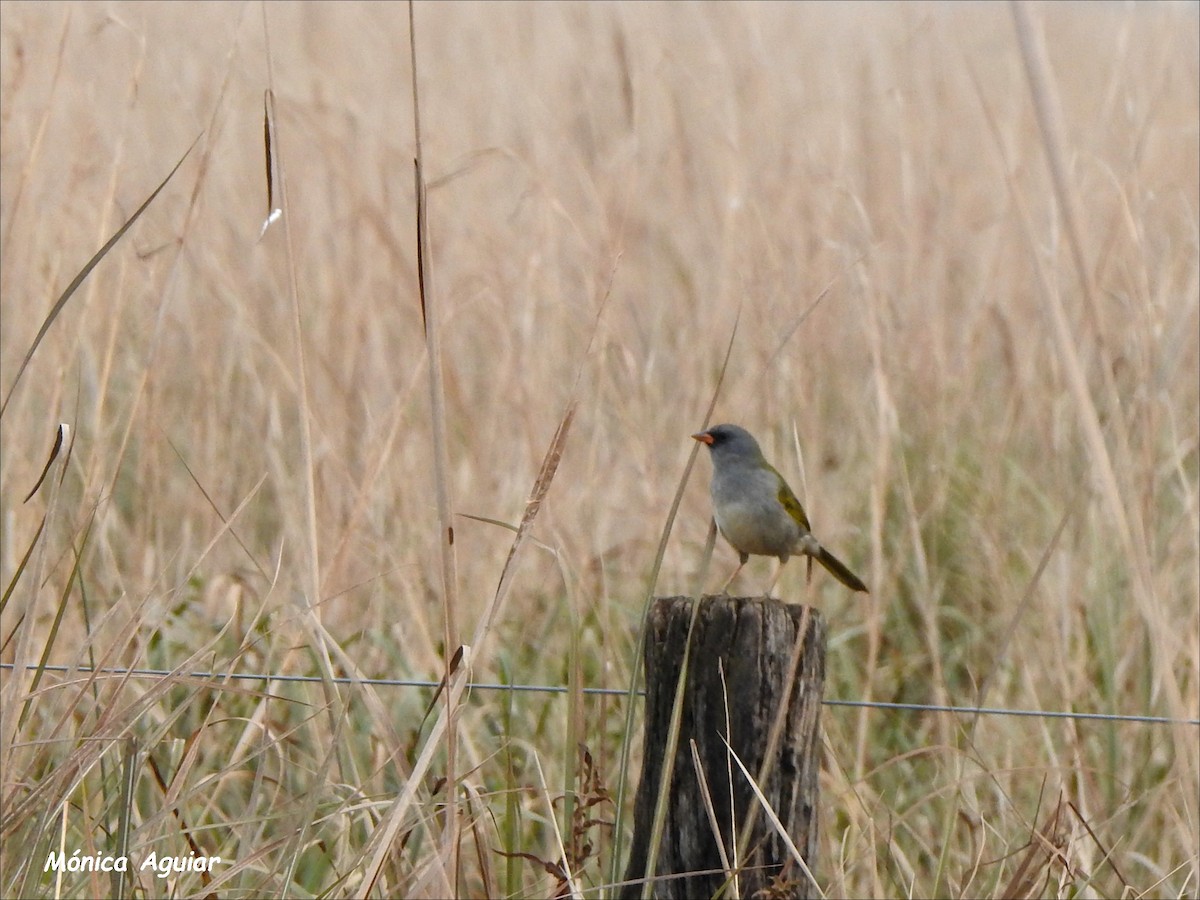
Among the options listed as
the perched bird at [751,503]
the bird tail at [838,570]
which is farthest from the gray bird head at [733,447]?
the bird tail at [838,570]

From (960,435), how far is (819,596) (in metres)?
0.71

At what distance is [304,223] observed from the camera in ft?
14.0

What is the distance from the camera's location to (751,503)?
271 cm

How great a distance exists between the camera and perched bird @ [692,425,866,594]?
2.71 m

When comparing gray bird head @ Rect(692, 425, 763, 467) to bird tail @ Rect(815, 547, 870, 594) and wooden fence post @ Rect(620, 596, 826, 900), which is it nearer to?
bird tail @ Rect(815, 547, 870, 594)

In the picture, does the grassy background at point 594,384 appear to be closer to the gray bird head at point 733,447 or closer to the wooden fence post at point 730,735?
the wooden fence post at point 730,735

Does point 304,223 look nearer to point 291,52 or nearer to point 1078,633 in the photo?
point 291,52

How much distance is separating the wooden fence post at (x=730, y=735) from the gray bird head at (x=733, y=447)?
0.92 m

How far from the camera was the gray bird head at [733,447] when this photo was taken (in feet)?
9.21

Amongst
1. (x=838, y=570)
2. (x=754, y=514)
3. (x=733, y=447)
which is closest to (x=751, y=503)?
(x=754, y=514)

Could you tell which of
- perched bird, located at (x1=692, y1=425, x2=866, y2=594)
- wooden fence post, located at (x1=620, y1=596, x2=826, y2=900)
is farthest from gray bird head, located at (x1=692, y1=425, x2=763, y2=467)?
wooden fence post, located at (x1=620, y1=596, x2=826, y2=900)

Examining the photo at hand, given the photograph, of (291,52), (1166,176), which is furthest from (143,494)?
(1166,176)

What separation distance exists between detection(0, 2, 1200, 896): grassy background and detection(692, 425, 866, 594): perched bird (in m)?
0.32

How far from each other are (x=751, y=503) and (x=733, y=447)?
157mm
